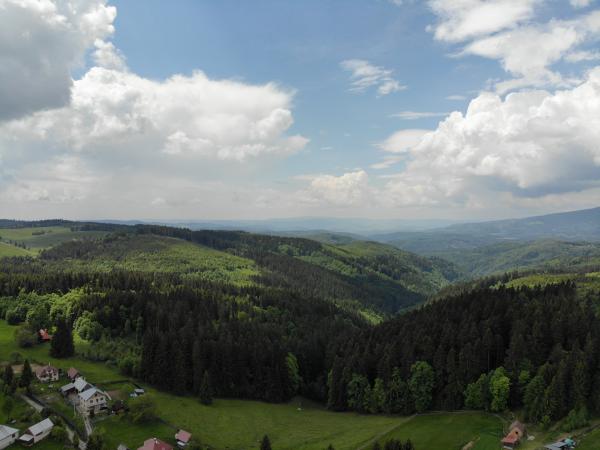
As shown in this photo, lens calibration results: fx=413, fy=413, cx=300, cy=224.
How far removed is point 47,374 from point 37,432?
26.2 m

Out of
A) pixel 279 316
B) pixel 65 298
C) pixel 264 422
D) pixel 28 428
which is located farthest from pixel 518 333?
pixel 65 298

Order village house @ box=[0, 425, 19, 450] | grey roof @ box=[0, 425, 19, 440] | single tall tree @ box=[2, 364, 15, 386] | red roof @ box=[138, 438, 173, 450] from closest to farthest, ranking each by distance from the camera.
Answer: village house @ box=[0, 425, 19, 450] < grey roof @ box=[0, 425, 19, 440] < red roof @ box=[138, 438, 173, 450] < single tall tree @ box=[2, 364, 15, 386]

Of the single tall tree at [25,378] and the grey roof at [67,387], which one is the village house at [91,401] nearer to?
the grey roof at [67,387]

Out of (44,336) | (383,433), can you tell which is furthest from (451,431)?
(44,336)

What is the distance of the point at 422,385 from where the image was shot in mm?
84125

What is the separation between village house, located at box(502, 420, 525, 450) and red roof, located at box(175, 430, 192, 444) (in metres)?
50.3

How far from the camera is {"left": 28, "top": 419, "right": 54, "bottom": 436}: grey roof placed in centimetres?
6630

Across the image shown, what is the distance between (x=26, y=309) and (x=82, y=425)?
78.2 m

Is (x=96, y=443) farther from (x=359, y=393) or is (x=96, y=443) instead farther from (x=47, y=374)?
(x=359, y=393)

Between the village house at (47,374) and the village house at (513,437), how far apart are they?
8823 centimetres

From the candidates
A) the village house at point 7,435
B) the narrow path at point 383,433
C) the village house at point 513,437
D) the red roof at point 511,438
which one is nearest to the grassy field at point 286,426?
the narrow path at point 383,433

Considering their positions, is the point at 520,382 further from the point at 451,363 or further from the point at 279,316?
the point at 279,316

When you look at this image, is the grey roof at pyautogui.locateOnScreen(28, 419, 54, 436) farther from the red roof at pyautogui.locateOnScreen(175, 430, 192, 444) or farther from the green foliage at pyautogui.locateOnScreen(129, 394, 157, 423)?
the red roof at pyautogui.locateOnScreen(175, 430, 192, 444)

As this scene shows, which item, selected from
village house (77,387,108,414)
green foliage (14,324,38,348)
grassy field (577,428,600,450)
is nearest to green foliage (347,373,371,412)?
grassy field (577,428,600,450)
